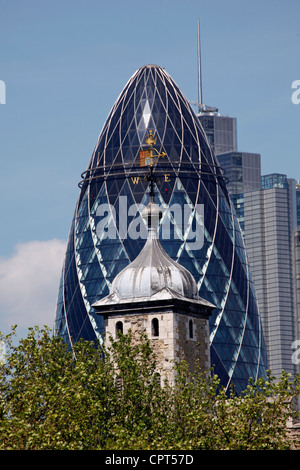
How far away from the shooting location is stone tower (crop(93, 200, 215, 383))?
70.9m

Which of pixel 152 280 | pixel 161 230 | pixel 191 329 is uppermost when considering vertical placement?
pixel 161 230

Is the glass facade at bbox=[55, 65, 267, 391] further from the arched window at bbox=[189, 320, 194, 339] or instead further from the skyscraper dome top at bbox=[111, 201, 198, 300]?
the arched window at bbox=[189, 320, 194, 339]

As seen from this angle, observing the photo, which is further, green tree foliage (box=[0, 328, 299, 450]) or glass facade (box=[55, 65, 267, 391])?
glass facade (box=[55, 65, 267, 391])

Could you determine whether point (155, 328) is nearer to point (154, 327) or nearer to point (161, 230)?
point (154, 327)

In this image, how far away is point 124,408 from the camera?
62.2 meters

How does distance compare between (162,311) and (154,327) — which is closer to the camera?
(154,327)

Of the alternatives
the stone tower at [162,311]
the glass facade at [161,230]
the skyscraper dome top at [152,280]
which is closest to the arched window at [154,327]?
the stone tower at [162,311]

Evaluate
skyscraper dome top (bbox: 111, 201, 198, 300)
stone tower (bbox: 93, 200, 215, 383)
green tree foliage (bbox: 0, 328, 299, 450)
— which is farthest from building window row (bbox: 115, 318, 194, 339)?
green tree foliage (bbox: 0, 328, 299, 450)

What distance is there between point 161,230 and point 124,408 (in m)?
88.6

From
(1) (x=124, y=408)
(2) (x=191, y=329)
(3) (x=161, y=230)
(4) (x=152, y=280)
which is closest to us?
(1) (x=124, y=408)

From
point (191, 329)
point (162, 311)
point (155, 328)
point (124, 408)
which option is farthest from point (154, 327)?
point (124, 408)

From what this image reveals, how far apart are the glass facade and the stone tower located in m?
71.0

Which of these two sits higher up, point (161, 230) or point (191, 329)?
point (161, 230)
